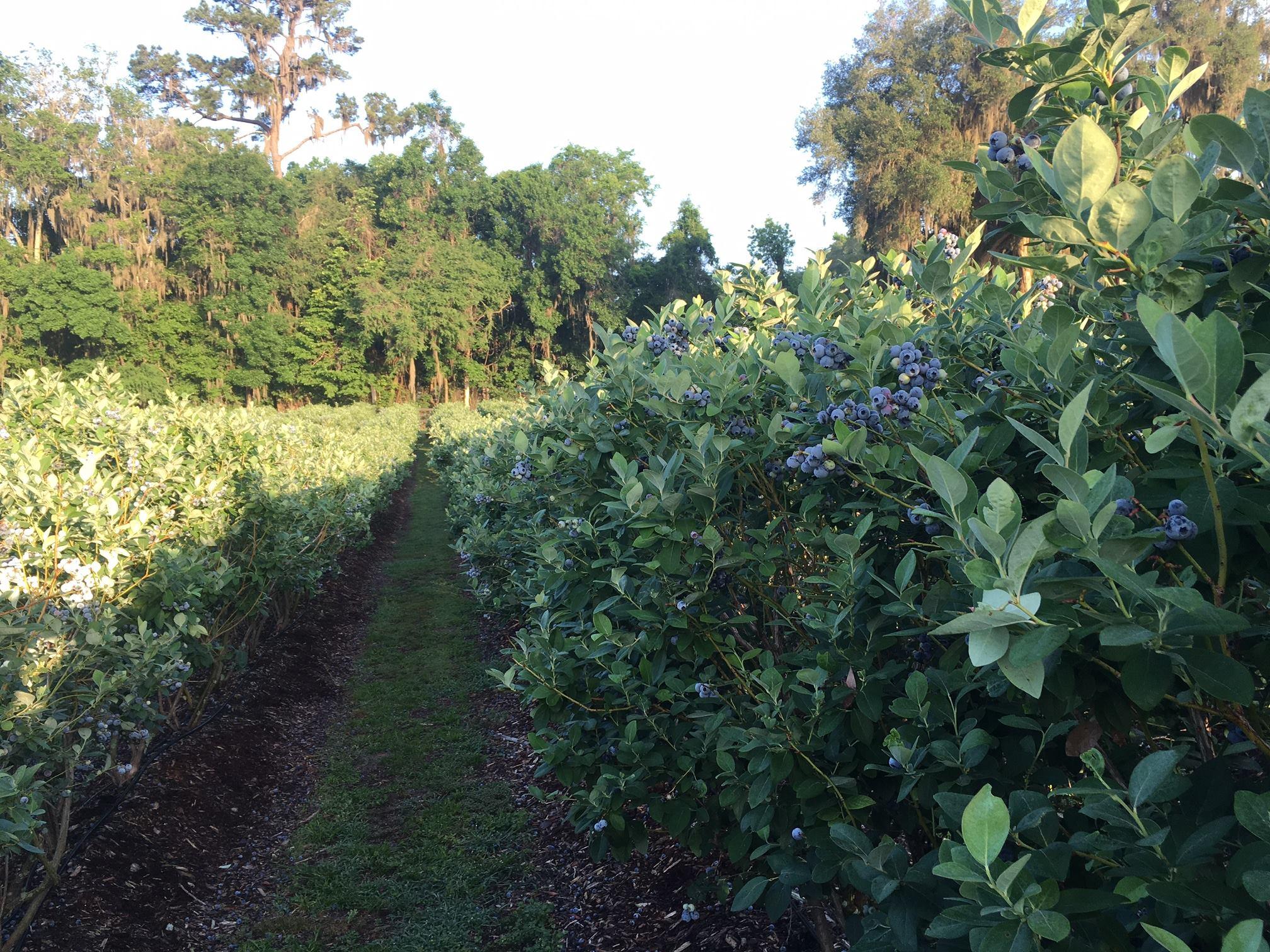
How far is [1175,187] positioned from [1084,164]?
0.13m

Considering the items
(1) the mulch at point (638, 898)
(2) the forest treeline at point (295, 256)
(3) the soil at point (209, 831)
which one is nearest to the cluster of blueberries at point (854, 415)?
(1) the mulch at point (638, 898)

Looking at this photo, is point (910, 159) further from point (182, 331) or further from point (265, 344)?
point (182, 331)

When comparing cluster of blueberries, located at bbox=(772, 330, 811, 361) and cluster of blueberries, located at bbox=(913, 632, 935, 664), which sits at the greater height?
cluster of blueberries, located at bbox=(772, 330, 811, 361)

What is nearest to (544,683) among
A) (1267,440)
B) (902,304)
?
(902,304)

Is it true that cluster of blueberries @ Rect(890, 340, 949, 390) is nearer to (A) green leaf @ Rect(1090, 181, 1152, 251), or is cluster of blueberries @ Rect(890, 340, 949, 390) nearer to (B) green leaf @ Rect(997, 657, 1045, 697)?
(A) green leaf @ Rect(1090, 181, 1152, 251)

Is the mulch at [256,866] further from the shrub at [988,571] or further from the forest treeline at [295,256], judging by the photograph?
the forest treeline at [295,256]

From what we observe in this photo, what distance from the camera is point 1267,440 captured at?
2.98 ft

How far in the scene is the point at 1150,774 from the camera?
1082 mm

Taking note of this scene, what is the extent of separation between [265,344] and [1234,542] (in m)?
46.8

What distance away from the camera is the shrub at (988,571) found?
40.1 inches

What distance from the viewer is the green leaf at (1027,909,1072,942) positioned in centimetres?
96

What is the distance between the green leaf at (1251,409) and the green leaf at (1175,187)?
1.43 feet

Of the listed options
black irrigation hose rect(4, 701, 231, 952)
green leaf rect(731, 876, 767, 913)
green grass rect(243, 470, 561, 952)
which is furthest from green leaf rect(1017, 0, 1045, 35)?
black irrigation hose rect(4, 701, 231, 952)

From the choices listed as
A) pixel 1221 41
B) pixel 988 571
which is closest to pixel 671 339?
pixel 988 571
